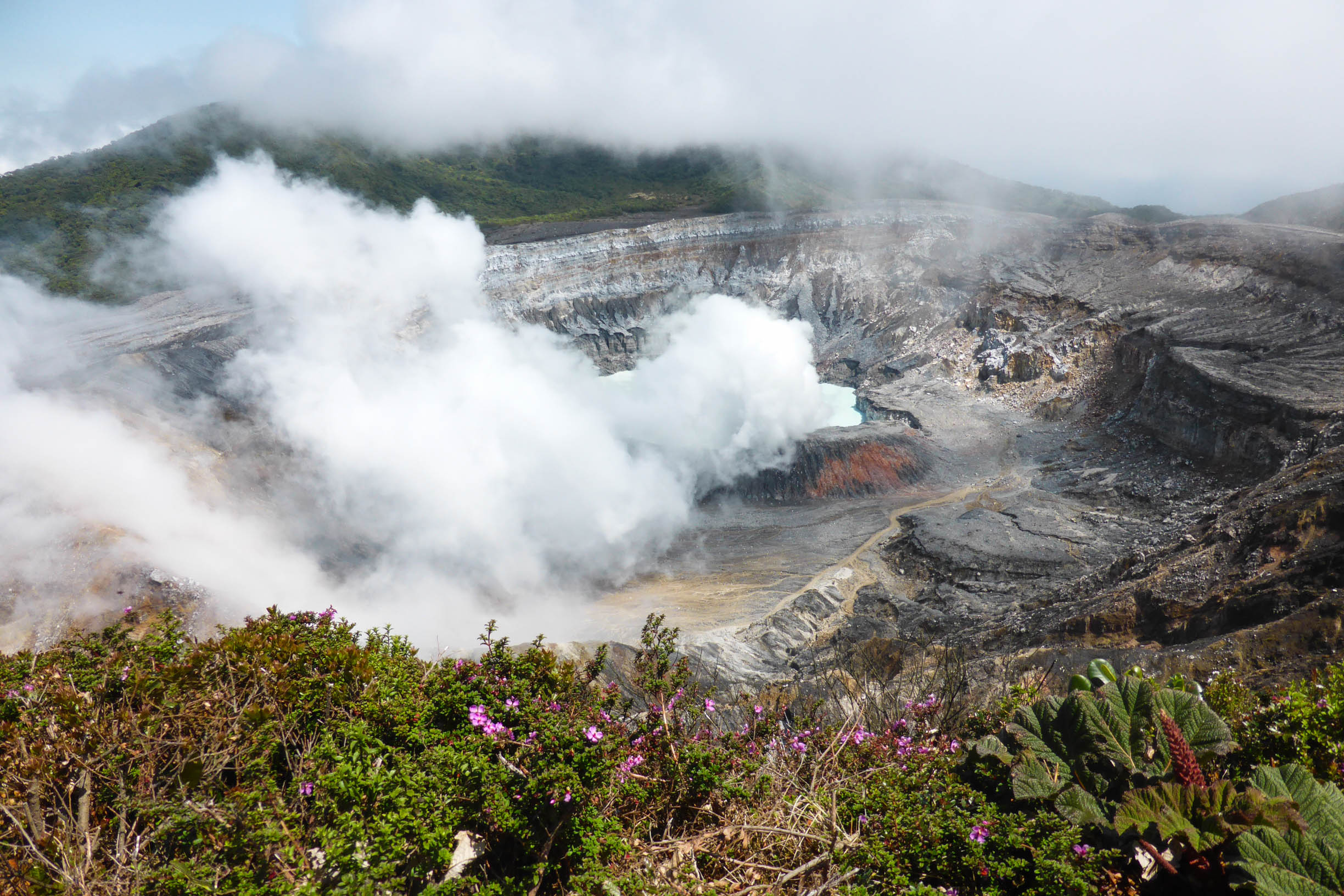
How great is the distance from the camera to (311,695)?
4645 millimetres

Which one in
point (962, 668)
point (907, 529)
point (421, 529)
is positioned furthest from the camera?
point (907, 529)

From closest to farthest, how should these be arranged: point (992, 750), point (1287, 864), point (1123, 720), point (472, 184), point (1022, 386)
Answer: point (1287, 864)
point (1123, 720)
point (992, 750)
point (1022, 386)
point (472, 184)

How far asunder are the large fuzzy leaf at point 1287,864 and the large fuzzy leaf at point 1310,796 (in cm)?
16

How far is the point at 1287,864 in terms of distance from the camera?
94.0 inches

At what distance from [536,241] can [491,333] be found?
23.6m

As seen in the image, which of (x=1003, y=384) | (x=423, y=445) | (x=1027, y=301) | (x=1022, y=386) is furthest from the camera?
(x=1027, y=301)

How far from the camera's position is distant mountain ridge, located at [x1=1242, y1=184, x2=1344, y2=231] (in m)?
49.4

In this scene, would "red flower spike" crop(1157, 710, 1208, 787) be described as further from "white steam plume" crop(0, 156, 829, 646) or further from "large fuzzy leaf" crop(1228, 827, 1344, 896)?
"white steam plume" crop(0, 156, 829, 646)

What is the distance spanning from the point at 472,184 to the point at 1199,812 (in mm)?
94301

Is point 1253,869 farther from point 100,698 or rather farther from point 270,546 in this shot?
point 270,546

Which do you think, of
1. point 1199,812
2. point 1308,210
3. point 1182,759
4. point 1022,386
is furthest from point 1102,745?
point 1308,210

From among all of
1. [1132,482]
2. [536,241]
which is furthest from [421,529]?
[536,241]

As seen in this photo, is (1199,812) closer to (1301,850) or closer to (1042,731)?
(1301,850)

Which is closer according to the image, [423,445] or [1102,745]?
[1102,745]
